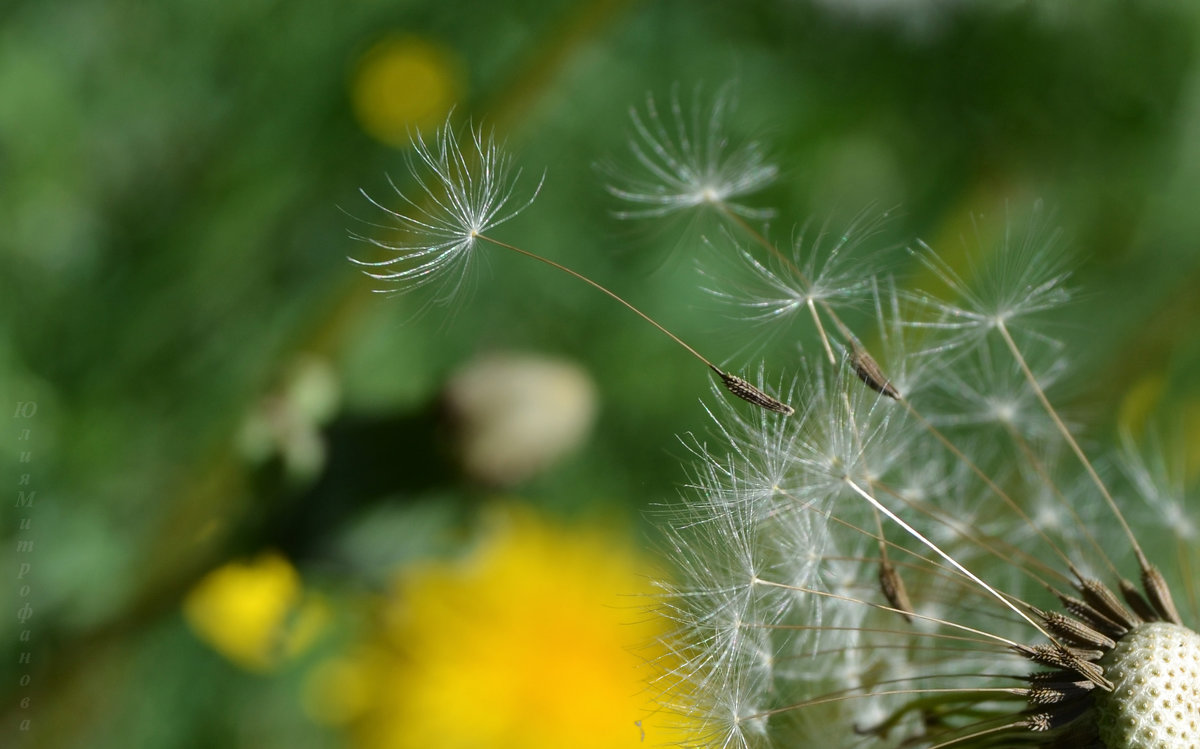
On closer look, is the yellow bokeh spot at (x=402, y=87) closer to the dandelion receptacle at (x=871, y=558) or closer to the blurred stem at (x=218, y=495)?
the blurred stem at (x=218, y=495)

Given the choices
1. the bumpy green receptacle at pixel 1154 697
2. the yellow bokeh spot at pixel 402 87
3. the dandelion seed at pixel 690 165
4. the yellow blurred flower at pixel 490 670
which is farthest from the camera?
the yellow bokeh spot at pixel 402 87

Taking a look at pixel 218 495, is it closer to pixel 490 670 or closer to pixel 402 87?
pixel 490 670

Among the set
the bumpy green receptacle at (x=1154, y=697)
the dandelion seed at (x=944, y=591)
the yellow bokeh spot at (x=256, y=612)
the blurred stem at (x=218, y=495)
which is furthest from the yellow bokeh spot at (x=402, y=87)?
the bumpy green receptacle at (x=1154, y=697)

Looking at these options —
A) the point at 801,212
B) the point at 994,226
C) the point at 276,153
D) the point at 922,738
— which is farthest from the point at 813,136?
the point at 922,738

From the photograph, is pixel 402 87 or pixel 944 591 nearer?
pixel 944 591

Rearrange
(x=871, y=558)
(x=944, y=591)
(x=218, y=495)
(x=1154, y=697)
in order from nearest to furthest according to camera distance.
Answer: (x=1154, y=697), (x=871, y=558), (x=944, y=591), (x=218, y=495)

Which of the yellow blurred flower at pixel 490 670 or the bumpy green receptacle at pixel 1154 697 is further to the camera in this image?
the yellow blurred flower at pixel 490 670

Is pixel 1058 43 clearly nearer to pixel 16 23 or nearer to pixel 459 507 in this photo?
pixel 459 507

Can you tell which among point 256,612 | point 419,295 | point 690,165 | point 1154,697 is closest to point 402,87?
point 419,295
